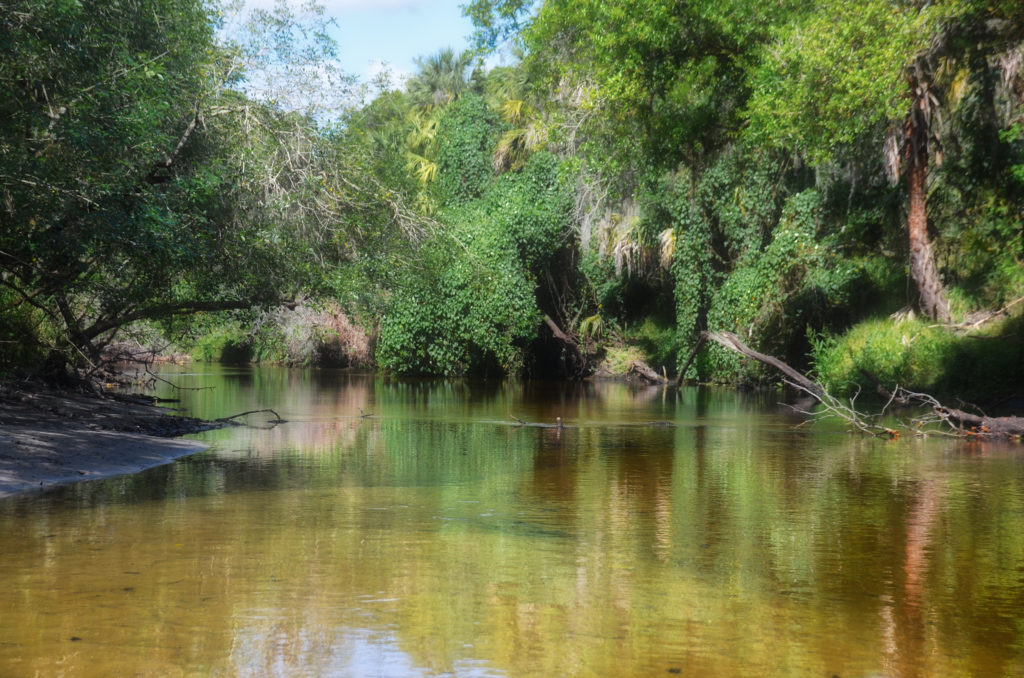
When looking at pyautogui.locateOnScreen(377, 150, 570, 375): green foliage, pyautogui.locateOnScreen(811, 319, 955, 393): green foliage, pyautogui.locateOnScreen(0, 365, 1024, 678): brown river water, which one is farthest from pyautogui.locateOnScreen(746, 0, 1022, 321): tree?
pyautogui.locateOnScreen(377, 150, 570, 375): green foliage

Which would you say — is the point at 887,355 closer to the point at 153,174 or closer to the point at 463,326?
the point at 153,174

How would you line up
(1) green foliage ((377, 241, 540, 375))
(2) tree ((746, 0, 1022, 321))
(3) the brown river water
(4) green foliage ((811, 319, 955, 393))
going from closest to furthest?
(3) the brown river water
(2) tree ((746, 0, 1022, 321))
(4) green foliage ((811, 319, 955, 393))
(1) green foliage ((377, 241, 540, 375))

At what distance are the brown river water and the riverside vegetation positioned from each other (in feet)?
13.9

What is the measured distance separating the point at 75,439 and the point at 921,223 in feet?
59.2

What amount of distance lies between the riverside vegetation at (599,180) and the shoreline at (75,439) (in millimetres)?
1058

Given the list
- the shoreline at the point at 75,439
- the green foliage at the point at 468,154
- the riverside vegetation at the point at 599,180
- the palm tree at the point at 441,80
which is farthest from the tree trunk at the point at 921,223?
the palm tree at the point at 441,80

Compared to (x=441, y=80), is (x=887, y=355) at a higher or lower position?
lower

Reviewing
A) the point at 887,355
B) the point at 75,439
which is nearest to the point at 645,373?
the point at 887,355

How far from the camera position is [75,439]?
1197cm

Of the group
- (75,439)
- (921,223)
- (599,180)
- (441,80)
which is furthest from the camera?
(441,80)

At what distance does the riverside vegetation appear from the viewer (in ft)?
41.0

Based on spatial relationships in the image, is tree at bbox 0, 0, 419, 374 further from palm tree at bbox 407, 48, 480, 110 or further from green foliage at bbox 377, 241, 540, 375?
palm tree at bbox 407, 48, 480, 110

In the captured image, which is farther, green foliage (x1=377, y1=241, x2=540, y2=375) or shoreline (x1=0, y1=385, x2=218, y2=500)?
green foliage (x1=377, y1=241, x2=540, y2=375)

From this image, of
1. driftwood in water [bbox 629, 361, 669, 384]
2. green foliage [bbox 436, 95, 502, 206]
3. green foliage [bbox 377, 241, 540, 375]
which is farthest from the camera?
green foliage [bbox 436, 95, 502, 206]
